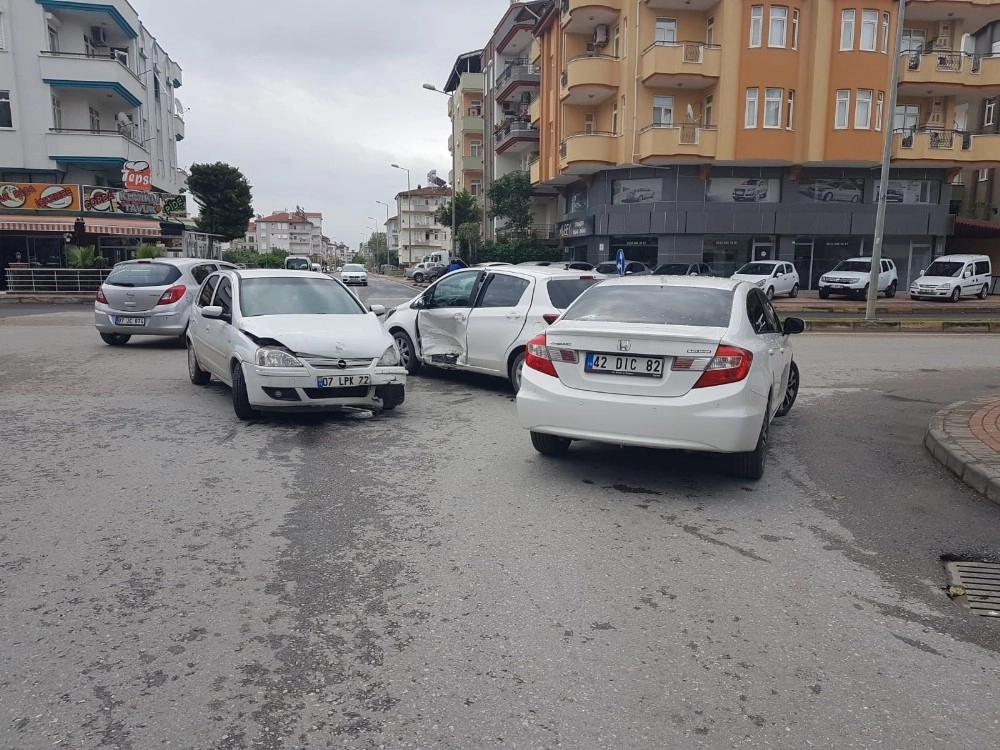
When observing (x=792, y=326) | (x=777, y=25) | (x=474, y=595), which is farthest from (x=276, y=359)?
(x=777, y=25)

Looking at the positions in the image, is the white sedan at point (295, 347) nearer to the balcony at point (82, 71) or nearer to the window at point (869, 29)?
the balcony at point (82, 71)

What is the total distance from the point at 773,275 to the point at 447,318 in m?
23.7

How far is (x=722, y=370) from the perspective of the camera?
5.64 meters

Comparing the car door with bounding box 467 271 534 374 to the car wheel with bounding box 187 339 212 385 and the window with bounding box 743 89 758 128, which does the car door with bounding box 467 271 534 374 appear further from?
the window with bounding box 743 89 758 128

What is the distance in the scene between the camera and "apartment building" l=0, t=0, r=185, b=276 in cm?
3209

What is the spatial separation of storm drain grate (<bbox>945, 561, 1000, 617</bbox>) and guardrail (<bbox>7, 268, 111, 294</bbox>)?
28.5 m

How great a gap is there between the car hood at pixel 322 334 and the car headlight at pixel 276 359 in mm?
96

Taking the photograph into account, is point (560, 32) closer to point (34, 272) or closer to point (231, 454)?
point (34, 272)

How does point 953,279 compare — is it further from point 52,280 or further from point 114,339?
point 52,280

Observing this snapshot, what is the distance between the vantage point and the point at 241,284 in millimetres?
9266

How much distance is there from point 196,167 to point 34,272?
4091cm

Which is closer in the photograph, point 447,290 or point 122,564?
point 122,564

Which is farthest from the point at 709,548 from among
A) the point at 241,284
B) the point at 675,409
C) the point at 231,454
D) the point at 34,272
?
the point at 34,272

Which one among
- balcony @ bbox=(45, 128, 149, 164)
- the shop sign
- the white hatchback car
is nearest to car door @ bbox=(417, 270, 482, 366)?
the white hatchback car
